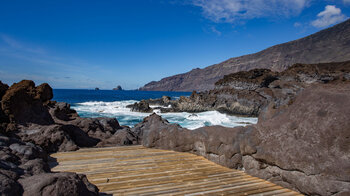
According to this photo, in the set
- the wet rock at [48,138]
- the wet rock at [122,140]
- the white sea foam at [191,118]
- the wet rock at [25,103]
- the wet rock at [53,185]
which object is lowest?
the white sea foam at [191,118]

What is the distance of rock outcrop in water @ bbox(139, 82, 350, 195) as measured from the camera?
2723mm

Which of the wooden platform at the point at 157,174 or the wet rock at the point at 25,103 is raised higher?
the wet rock at the point at 25,103

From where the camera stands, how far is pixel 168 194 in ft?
9.42

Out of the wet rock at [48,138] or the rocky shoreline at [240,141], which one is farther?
the wet rock at [48,138]

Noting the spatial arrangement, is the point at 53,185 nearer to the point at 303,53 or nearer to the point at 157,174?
the point at 157,174

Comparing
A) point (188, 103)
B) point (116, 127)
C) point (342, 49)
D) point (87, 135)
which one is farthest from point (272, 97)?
point (342, 49)

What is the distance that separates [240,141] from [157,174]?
175cm

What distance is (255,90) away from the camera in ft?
107

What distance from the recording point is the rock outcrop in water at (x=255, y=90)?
2881cm

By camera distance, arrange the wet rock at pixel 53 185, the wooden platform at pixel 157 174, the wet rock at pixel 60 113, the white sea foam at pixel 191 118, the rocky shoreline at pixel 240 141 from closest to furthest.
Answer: the wet rock at pixel 53 185 → the rocky shoreline at pixel 240 141 → the wooden platform at pixel 157 174 → the wet rock at pixel 60 113 → the white sea foam at pixel 191 118

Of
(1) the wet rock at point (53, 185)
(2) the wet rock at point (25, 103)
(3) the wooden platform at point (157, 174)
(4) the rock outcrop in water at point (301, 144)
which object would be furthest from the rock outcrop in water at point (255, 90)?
(1) the wet rock at point (53, 185)

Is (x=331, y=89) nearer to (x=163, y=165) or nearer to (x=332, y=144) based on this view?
(x=332, y=144)

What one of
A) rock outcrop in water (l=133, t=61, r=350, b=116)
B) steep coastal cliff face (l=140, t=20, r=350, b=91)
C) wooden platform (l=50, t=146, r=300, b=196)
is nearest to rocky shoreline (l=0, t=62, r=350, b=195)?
wooden platform (l=50, t=146, r=300, b=196)

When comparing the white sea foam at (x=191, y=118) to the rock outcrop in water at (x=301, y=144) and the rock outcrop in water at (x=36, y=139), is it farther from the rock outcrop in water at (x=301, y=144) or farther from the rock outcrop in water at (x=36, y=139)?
the rock outcrop in water at (x=301, y=144)
